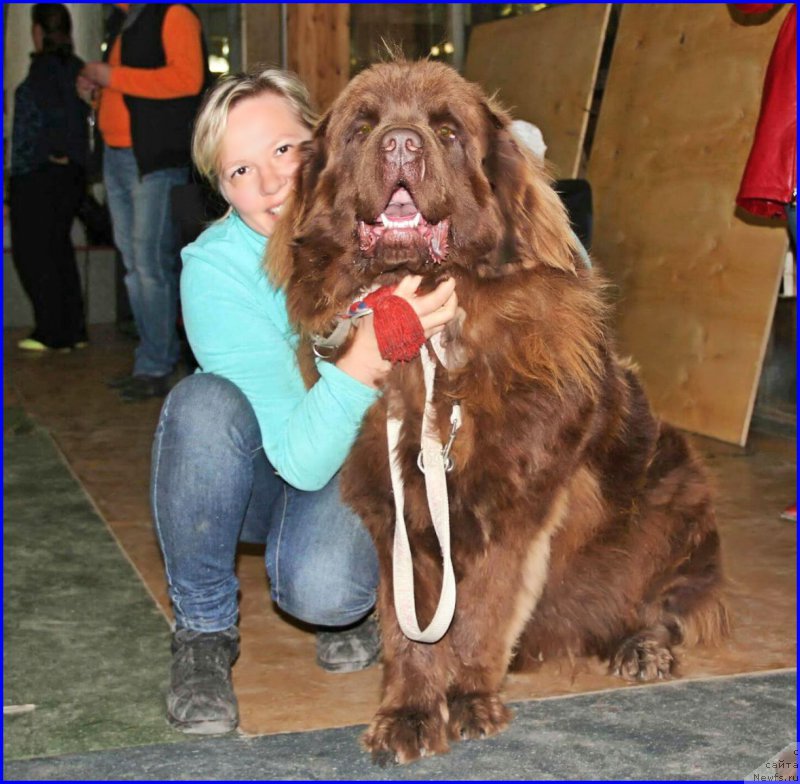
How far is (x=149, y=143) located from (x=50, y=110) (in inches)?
67.3

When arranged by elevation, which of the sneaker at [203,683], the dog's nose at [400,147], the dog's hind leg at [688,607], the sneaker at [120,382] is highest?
the dog's nose at [400,147]

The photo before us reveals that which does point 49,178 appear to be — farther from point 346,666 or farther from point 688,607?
point 688,607

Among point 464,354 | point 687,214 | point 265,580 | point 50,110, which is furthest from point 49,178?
point 464,354

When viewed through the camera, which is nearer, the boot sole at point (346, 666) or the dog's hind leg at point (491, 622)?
the dog's hind leg at point (491, 622)

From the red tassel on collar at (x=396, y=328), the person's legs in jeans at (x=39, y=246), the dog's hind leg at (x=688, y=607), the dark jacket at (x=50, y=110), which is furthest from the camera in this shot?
the person's legs in jeans at (x=39, y=246)

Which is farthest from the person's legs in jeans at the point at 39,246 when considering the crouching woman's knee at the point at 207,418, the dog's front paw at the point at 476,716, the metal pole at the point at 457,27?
the dog's front paw at the point at 476,716

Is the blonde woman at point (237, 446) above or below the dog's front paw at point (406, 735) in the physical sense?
above

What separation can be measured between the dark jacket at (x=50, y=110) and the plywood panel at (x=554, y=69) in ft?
8.35

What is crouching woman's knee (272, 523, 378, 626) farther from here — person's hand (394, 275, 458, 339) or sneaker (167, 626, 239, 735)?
person's hand (394, 275, 458, 339)

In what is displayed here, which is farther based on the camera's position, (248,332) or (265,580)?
(265,580)

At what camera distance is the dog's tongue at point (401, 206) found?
7.61 ft

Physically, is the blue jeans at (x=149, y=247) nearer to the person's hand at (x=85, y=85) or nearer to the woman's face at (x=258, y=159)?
the person's hand at (x=85, y=85)

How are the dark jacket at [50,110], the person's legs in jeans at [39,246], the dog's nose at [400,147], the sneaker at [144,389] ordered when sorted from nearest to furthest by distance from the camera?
the dog's nose at [400,147] < the sneaker at [144,389] < the dark jacket at [50,110] < the person's legs in jeans at [39,246]

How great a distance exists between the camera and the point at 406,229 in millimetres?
2357
